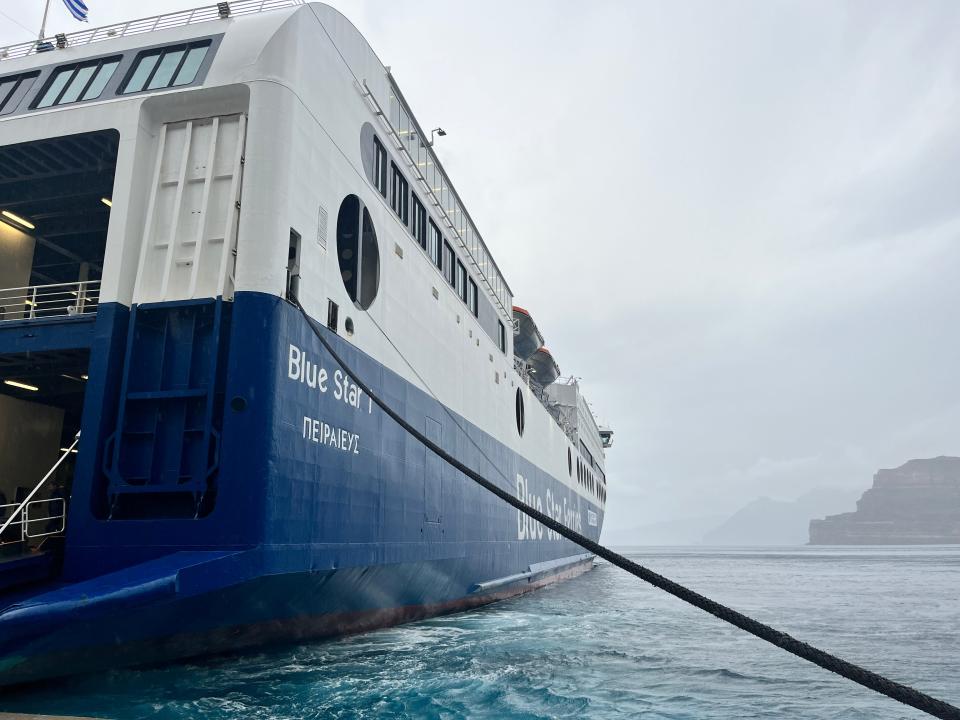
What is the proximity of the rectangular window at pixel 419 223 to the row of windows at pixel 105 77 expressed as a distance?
534 centimetres

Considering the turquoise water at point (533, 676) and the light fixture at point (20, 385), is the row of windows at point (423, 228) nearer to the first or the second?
the light fixture at point (20, 385)

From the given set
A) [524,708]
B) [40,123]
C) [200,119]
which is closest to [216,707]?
[524,708]

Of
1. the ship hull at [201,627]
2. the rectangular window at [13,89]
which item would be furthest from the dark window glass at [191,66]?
the ship hull at [201,627]

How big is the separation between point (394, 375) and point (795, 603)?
18.9 m

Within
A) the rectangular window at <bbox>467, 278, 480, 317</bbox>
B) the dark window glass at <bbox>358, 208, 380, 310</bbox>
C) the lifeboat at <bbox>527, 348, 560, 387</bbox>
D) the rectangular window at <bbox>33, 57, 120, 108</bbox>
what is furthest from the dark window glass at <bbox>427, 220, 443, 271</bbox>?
the lifeboat at <bbox>527, 348, 560, 387</bbox>

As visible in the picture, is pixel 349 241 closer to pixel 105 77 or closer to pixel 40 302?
pixel 105 77

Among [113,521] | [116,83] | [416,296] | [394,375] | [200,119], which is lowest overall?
[113,521]

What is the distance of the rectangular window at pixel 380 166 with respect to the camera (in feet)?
41.8

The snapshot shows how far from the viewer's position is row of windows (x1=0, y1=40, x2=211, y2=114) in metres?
10.2

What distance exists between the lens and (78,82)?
35.8 feet

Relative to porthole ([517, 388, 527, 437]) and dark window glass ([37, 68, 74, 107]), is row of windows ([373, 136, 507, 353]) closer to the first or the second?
porthole ([517, 388, 527, 437])

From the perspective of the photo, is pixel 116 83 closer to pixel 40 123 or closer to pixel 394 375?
pixel 40 123

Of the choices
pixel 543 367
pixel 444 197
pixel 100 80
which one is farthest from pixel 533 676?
pixel 543 367

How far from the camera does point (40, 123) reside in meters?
10.2
